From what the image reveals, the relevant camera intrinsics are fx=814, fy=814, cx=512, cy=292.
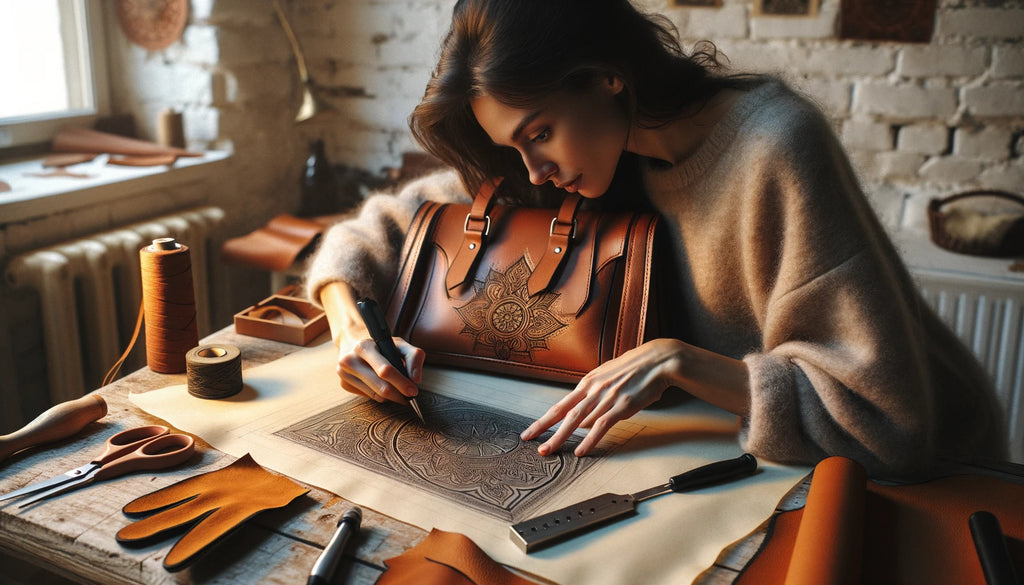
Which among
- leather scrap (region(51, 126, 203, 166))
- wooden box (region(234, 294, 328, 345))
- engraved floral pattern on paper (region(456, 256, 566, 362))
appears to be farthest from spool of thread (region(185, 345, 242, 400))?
leather scrap (region(51, 126, 203, 166))

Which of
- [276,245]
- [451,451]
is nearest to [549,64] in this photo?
[451,451]

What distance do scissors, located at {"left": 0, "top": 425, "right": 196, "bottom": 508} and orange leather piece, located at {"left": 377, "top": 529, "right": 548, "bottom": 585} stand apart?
369 mm

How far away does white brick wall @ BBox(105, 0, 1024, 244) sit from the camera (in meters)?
2.25

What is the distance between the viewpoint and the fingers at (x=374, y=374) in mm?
1180

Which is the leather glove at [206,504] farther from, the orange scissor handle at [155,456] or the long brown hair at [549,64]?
the long brown hair at [549,64]

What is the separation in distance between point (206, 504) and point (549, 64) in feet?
2.46

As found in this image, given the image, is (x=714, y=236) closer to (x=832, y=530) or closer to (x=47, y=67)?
(x=832, y=530)

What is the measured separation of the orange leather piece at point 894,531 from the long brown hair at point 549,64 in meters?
0.65

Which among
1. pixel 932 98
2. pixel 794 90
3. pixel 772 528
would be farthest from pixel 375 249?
pixel 932 98

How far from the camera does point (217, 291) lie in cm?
248

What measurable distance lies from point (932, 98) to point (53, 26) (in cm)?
246

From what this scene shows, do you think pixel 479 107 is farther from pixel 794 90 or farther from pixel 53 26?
pixel 53 26

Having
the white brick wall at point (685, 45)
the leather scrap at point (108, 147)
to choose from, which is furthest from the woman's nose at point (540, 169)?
the leather scrap at point (108, 147)

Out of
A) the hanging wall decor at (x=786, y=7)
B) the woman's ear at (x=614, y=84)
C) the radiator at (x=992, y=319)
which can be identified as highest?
the hanging wall decor at (x=786, y=7)
